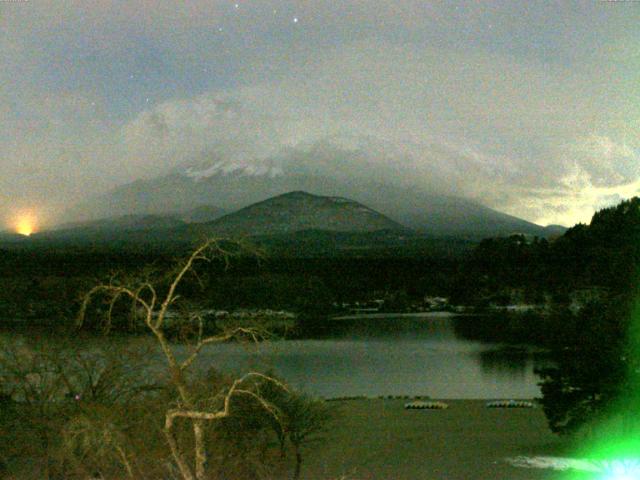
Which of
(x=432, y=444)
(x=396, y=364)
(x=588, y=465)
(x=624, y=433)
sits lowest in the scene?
(x=396, y=364)

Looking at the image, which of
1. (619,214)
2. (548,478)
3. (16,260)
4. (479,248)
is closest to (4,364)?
(548,478)

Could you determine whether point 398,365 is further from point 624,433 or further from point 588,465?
point 624,433

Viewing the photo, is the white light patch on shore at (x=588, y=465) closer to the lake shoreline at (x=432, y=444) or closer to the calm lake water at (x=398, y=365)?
the lake shoreline at (x=432, y=444)

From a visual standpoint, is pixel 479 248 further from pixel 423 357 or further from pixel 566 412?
pixel 566 412

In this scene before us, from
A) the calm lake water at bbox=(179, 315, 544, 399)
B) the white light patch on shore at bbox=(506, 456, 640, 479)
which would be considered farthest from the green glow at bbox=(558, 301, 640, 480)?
the calm lake water at bbox=(179, 315, 544, 399)

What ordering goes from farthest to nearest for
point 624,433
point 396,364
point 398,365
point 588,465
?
point 396,364
point 398,365
point 588,465
point 624,433

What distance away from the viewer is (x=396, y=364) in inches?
1839

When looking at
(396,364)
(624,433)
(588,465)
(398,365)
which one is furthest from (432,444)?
(396,364)

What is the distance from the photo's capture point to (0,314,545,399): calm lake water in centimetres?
3581

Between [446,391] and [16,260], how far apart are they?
48.6m

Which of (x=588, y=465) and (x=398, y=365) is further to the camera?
(x=398, y=365)

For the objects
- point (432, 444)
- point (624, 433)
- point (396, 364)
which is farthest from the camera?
point (396, 364)

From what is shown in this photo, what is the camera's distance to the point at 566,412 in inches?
625

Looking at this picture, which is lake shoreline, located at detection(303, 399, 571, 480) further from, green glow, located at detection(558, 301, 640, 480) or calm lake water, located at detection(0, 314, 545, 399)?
calm lake water, located at detection(0, 314, 545, 399)
